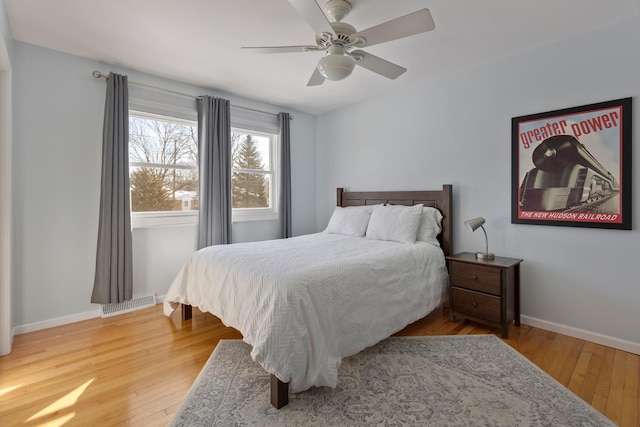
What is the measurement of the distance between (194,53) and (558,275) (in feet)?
12.3

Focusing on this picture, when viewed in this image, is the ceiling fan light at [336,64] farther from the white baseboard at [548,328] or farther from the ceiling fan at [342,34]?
the white baseboard at [548,328]

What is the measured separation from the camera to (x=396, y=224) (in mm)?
3158

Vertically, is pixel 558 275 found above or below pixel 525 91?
below

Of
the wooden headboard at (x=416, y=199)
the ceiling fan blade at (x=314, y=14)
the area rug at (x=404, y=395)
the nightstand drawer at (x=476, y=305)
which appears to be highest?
the ceiling fan blade at (x=314, y=14)

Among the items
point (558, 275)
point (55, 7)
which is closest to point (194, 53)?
point (55, 7)

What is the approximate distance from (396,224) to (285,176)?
1.84 meters

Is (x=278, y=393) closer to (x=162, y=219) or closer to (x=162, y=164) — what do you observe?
(x=162, y=219)

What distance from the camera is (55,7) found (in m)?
2.14

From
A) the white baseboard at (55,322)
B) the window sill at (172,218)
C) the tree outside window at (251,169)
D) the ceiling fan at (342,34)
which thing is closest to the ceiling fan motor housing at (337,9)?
the ceiling fan at (342,34)

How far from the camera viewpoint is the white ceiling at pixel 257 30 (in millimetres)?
2092

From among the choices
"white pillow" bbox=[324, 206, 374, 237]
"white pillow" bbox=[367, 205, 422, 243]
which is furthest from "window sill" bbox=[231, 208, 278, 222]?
"white pillow" bbox=[367, 205, 422, 243]

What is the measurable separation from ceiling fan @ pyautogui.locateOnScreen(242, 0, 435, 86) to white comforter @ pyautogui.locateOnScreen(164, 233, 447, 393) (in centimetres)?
136

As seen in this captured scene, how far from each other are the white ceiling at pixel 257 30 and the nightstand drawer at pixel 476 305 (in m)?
2.16

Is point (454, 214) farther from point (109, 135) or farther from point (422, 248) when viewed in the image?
point (109, 135)
